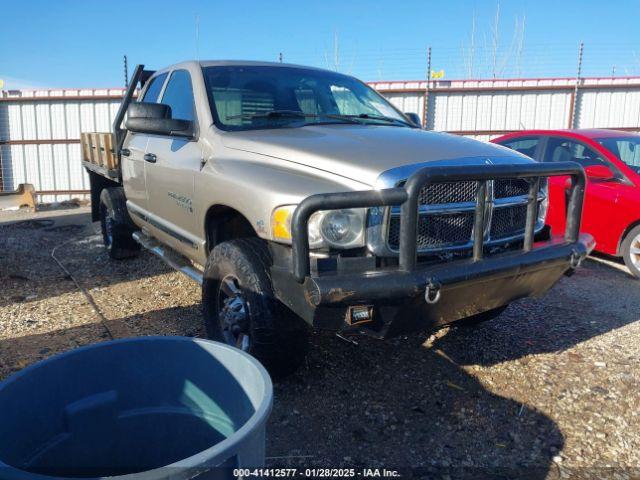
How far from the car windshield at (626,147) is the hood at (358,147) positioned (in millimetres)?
3701

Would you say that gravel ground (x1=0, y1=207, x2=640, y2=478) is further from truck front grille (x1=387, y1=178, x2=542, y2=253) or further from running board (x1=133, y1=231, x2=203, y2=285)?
truck front grille (x1=387, y1=178, x2=542, y2=253)

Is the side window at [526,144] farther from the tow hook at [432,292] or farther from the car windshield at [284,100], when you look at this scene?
the tow hook at [432,292]

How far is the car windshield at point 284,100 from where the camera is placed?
3701mm

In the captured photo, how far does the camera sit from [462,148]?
305 centimetres

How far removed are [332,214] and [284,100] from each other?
1643mm

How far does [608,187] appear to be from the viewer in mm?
6012

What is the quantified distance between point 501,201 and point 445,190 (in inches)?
16.1

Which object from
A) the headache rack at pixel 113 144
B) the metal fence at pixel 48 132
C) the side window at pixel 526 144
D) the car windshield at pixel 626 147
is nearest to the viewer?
the headache rack at pixel 113 144

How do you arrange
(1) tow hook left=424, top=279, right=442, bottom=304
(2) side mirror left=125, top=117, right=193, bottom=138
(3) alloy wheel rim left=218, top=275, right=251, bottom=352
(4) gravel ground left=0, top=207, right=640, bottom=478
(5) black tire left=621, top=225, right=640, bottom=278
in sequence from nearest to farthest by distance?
(1) tow hook left=424, top=279, right=442, bottom=304, (4) gravel ground left=0, top=207, right=640, bottom=478, (3) alloy wheel rim left=218, top=275, right=251, bottom=352, (2) side mirror left=125, top=117, right=193, bottom=138, (5) black tire left=621, top=225, right=640, bottom=278

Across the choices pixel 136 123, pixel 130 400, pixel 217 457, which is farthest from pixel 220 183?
pixel 217 457

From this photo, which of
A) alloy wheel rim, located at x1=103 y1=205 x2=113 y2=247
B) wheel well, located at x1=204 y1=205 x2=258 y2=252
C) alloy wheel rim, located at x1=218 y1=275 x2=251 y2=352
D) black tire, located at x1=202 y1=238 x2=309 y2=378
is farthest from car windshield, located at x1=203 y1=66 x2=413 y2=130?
alloy wheel rim, located at x1=103 y1=205 x2=113 y2=247

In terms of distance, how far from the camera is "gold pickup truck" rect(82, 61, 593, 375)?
96.7 inches

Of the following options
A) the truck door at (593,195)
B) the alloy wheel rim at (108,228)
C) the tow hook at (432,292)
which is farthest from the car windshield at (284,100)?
the alloy wheel rim at (108,228)

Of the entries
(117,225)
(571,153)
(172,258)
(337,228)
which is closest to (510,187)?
(337,228)
